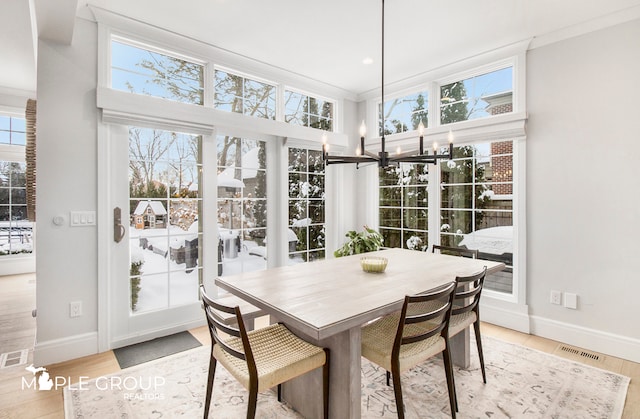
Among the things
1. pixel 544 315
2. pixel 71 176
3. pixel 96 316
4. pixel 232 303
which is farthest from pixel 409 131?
pixel 96 316

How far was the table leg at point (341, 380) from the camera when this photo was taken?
1.62 m

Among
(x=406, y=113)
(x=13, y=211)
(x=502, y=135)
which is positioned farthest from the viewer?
(x=13, y=211)

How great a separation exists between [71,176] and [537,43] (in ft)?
13.7

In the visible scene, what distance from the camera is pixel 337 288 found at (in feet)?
6.29

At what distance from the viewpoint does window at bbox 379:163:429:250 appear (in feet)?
12.9

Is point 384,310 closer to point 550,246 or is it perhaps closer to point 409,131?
point 550,246

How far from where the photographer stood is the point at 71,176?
→ 2.54m

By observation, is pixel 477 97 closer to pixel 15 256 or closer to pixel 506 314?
pixel 506 314

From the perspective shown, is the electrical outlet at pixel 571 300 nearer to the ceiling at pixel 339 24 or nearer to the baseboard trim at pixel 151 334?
the ceiling at pixel 339 24

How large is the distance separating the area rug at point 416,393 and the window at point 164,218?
2.42 feet

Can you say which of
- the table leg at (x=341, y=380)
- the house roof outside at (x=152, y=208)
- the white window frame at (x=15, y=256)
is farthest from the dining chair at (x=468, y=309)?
the white window frame at (x=15, y=256)

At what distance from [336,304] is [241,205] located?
87.4 inches

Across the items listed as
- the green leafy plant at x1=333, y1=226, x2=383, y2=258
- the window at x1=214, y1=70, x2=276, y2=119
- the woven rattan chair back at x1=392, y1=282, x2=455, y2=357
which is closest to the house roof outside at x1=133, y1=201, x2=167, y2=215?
the window at x1=214, y1=70, x2=276, y2=119

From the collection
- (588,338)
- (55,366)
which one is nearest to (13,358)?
(55,366)
